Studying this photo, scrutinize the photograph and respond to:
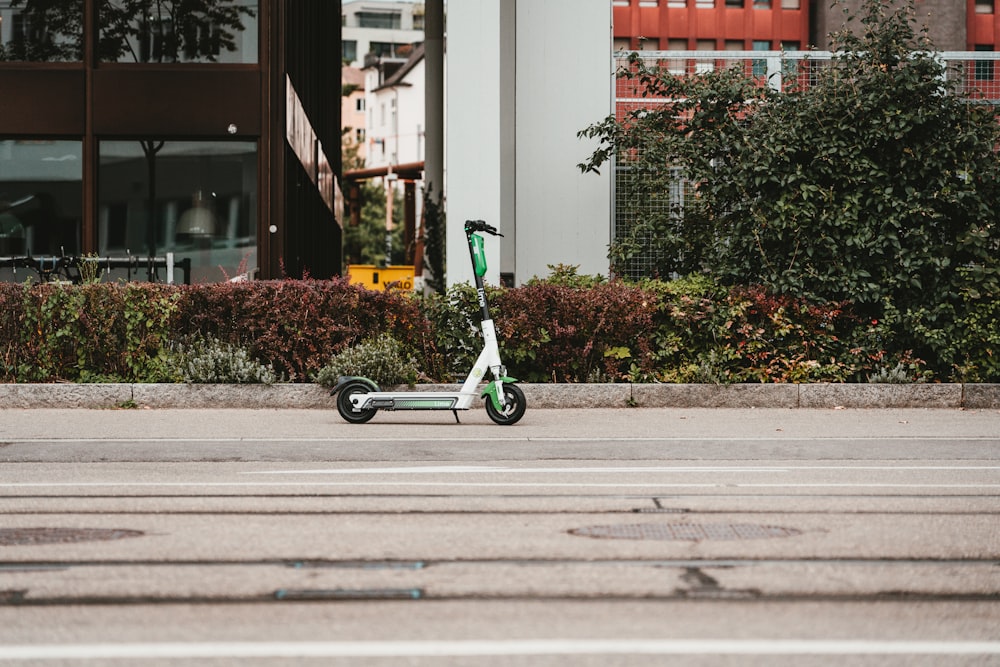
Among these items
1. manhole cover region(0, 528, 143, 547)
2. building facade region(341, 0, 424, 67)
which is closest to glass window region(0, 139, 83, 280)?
manhole cover region(0, 528, 143, 547)

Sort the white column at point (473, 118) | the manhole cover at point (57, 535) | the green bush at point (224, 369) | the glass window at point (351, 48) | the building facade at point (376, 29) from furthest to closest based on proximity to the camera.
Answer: the glass window at point (351, 48), the building facade at point (376, 29), the white column at point (473, 118), the green bush at point (224, 369), the manhole cover at point (57, 535)

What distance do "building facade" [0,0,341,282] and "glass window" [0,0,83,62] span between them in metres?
0.01

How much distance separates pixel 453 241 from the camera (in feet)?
55.3

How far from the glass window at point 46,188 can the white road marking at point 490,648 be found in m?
15.1

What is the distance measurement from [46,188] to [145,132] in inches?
61.3

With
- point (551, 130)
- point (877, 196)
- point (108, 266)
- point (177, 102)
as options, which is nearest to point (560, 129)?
point (551, 130)

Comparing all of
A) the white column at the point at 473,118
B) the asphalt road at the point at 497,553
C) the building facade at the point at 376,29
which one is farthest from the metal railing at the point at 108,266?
the building facade at the point at 376,29

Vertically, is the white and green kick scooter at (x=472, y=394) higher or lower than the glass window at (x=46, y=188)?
lower

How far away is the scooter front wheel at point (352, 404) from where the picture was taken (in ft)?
40.5

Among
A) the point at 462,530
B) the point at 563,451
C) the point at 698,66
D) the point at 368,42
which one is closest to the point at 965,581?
the point at 462,530

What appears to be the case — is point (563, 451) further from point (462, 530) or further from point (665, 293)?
point (665, 293)

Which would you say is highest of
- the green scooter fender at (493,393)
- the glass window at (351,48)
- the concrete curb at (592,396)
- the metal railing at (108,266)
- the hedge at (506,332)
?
the glass window at (351,48)

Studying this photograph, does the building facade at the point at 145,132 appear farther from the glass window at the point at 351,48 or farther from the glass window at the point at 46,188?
the glass window at the point at 351,48

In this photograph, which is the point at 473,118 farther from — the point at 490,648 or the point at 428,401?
the point at 490,648
